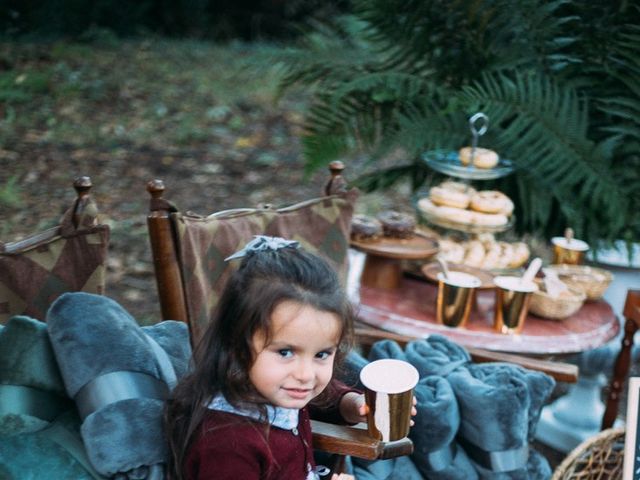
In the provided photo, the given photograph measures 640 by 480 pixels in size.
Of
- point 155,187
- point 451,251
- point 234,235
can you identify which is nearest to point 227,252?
point 234,235

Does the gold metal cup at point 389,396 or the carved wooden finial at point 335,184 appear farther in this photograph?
the carved wooden finial at point 335,184

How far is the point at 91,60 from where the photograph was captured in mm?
7094

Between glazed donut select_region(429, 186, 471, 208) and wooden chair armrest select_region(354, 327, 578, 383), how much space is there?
1.73ft

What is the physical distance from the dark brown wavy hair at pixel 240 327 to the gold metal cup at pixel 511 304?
0.94 meters

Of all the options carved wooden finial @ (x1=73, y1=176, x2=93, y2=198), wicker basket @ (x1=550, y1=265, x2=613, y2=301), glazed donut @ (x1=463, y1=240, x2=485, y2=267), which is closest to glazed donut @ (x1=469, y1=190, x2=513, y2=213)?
glazed donut @ (x1=463, y1=240, x2=485, y2=267)

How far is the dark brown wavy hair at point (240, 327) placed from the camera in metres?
1.40

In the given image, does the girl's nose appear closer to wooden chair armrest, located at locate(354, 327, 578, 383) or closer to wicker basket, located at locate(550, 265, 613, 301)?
wooden chair armrest, located at locate(354, 327, 578, 383)

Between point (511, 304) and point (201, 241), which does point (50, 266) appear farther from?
point (511, 304)

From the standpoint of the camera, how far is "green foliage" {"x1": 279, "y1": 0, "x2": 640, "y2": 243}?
112 inches

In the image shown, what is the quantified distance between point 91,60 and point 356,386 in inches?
234

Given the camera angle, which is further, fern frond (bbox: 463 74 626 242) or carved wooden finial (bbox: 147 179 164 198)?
fern frond (bbox: 463 74 626 242)

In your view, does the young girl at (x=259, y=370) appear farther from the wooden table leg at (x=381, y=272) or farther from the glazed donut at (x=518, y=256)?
the glazed donut at (x=518, y=256)

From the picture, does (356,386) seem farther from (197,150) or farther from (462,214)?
(197,150)

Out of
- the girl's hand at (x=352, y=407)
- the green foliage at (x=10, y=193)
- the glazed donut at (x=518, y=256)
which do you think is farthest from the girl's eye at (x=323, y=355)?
the green foliage at (x=10, y=193)
